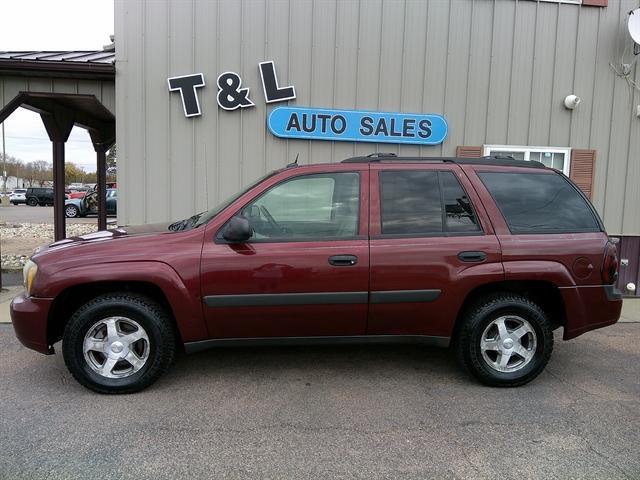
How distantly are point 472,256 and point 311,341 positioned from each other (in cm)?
139

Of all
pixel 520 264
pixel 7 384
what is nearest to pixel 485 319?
pixel 520 264

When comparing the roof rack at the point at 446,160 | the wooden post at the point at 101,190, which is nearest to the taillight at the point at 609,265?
the roof rack at the point at 446,160

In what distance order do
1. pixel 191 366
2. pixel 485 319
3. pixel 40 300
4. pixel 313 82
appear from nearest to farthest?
pixel 40 300 < pixel 485 319 < pixel 191 366 < pixel 313 82

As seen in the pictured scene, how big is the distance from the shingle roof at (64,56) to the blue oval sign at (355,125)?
8.16 ft

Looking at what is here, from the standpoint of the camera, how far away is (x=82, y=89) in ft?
23.1

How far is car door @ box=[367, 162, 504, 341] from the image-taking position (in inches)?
151

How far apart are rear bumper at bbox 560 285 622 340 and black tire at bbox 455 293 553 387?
0.67 feet

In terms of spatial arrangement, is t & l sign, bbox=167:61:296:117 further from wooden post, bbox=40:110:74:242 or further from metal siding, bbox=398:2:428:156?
wooden post, bbox=40:110:74:242

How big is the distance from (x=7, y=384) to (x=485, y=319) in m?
3.78

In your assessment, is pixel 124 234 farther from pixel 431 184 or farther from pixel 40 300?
pixel 431 184

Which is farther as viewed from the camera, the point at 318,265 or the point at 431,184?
the point at 431,184

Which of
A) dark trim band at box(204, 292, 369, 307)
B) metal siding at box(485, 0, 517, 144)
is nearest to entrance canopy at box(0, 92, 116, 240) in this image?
dark trim band at box(204, 292, 369, 307)

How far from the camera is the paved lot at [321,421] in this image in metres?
2.90

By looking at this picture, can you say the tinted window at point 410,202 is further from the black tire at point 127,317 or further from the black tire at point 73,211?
the black tire at point 73,211
